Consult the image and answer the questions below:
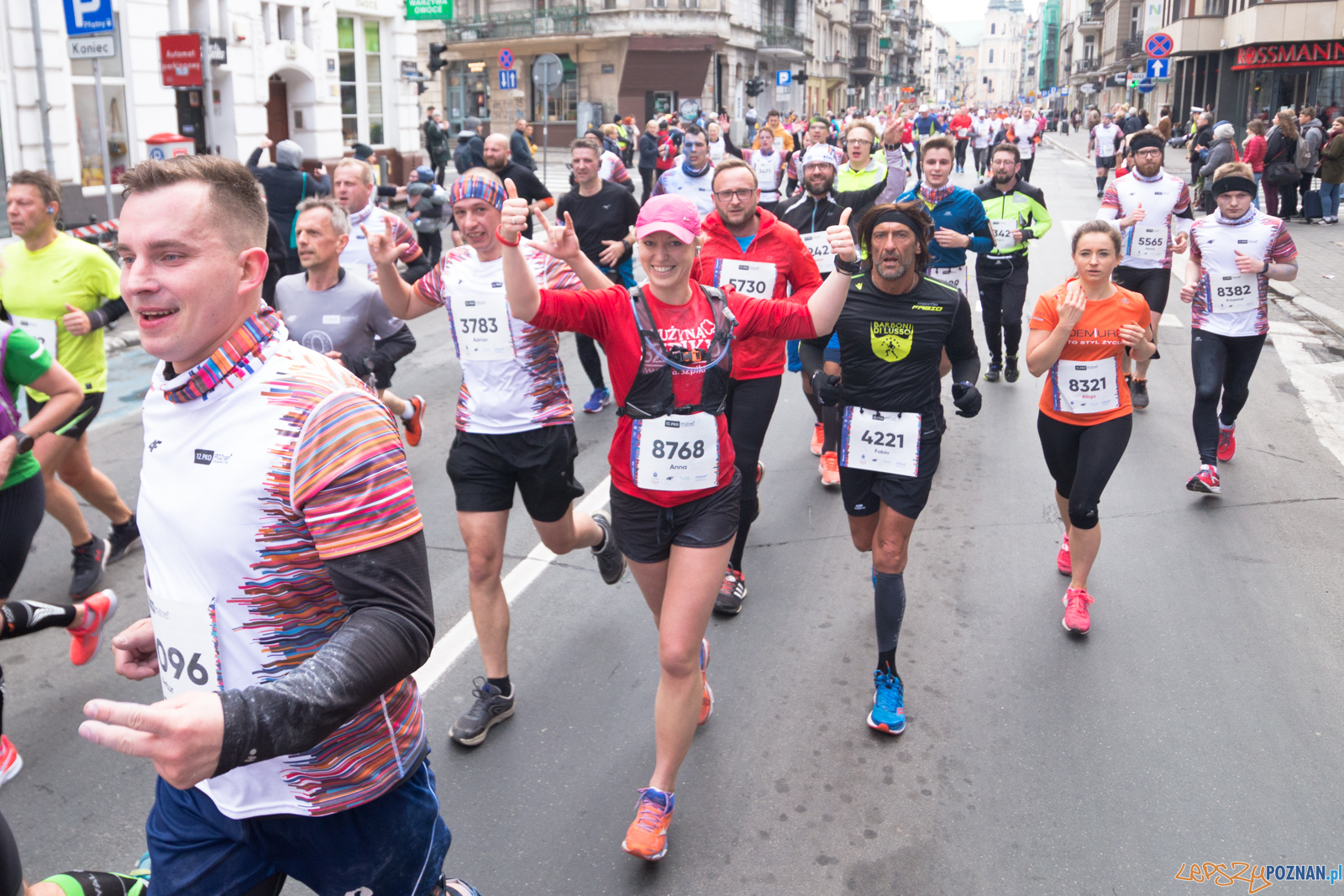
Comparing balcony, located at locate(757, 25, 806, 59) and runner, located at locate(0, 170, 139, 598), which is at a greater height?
balcony, located at locate(757, 25, 806, 59)

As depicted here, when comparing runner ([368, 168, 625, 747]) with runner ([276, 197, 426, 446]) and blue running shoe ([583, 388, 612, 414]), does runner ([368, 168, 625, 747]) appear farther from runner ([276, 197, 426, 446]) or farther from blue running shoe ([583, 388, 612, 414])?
blue running shoe ([583, 388, 612, 414])

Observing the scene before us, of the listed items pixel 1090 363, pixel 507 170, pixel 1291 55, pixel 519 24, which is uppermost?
pixel 519 24

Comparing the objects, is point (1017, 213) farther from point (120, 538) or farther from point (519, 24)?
point (519, 24)

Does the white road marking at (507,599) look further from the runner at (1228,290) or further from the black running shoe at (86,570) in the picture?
the runner at (1228,290)

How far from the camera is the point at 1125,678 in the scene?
190 inches

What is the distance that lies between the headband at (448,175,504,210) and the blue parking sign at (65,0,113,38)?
10.6 meters

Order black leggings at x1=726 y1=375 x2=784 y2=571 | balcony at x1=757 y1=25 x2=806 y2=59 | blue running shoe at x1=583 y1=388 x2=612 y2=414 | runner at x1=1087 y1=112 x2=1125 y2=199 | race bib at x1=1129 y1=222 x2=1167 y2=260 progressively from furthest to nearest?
balcony at x1=757 y1=25 x2=806 y2=59
runner at x1=1087 y1=112 x2=1125 y2=199
blue running shoe at x1=583 y1=388 x2=612 y2=414
race bib at x1=1129 y1=222 x2=1167 y2=260
black leggings at x1=726 y1=375 x2=784 y2=571

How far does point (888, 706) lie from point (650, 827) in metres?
Answer: 1.29

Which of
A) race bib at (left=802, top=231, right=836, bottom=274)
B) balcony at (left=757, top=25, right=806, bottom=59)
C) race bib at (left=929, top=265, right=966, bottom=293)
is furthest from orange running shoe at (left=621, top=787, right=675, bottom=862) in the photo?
balcony at (left=757, top=25, right=806, bottom=59)

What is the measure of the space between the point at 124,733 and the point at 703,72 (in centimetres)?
5412

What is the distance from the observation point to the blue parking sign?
1262cm

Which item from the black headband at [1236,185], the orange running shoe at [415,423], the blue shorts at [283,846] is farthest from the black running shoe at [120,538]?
the black headband at [1236,185]

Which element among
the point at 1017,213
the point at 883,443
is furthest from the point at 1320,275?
the point at 883,443

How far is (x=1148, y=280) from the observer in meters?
9.02
